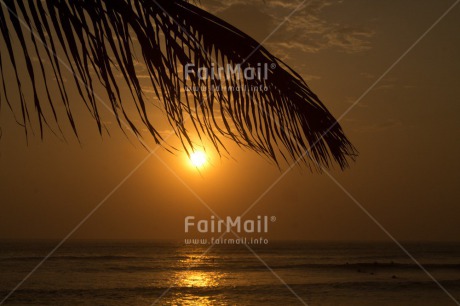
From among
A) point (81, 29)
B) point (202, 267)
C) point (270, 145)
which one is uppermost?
point (81, 29)

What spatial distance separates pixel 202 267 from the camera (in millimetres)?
36469

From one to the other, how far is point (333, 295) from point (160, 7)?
21.2 m

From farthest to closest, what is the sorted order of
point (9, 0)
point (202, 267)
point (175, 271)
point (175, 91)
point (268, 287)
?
point (202, 267), point (175, 271), point (268, 287), point (175, 91), point (9, 0)

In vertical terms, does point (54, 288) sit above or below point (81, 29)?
below

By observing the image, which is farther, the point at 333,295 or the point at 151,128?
the point at 333,295

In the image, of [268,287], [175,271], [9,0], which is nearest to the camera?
[9,0]

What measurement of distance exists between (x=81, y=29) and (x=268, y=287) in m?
23.6

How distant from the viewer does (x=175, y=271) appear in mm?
33156

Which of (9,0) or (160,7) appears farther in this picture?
(160,7)

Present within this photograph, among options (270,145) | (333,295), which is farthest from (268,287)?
(270,145)

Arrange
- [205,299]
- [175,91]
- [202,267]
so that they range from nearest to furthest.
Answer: [175,91] → [205,299] → [202,267]

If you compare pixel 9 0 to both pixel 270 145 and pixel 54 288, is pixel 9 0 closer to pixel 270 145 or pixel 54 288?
pixel 270 145

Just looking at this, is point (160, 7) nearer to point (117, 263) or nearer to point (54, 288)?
point (54, 288)

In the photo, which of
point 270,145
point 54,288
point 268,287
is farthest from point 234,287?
point 270,145
